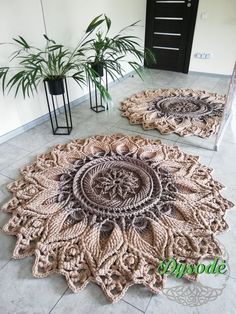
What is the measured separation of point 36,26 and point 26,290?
240 centimetres

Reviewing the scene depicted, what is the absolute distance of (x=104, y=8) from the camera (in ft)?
10.8

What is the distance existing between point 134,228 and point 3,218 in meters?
0.89

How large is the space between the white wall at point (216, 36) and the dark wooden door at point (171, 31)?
0.44ft

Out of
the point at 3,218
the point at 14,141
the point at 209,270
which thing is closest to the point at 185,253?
the point at 209,270

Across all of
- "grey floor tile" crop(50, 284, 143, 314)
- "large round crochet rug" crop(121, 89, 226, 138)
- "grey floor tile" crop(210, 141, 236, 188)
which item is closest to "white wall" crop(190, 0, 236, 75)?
"large round crochet rug" crop(121, 89, 226, 138)

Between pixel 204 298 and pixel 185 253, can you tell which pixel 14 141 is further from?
pixel 204 298

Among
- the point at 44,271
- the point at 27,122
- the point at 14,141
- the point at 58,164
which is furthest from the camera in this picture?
the point at 27,122

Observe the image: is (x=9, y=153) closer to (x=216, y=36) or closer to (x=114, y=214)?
(x=114, y=214)

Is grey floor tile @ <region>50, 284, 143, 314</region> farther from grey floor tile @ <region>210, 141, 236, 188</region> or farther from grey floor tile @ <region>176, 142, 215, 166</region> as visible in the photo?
grey floor tile @ <region>176, 142, 215, 166</region>

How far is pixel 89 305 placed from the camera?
115 cm

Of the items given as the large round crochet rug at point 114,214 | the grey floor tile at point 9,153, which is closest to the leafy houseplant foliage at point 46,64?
the grey floor tile at point 9,153

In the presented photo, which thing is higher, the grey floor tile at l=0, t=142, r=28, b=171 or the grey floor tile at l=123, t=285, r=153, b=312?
the grey floor tile at l=0, t=142, r=28, b=171

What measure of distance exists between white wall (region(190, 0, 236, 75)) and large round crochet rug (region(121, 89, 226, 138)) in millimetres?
1068

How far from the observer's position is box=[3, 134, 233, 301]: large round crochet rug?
129 centimetres
